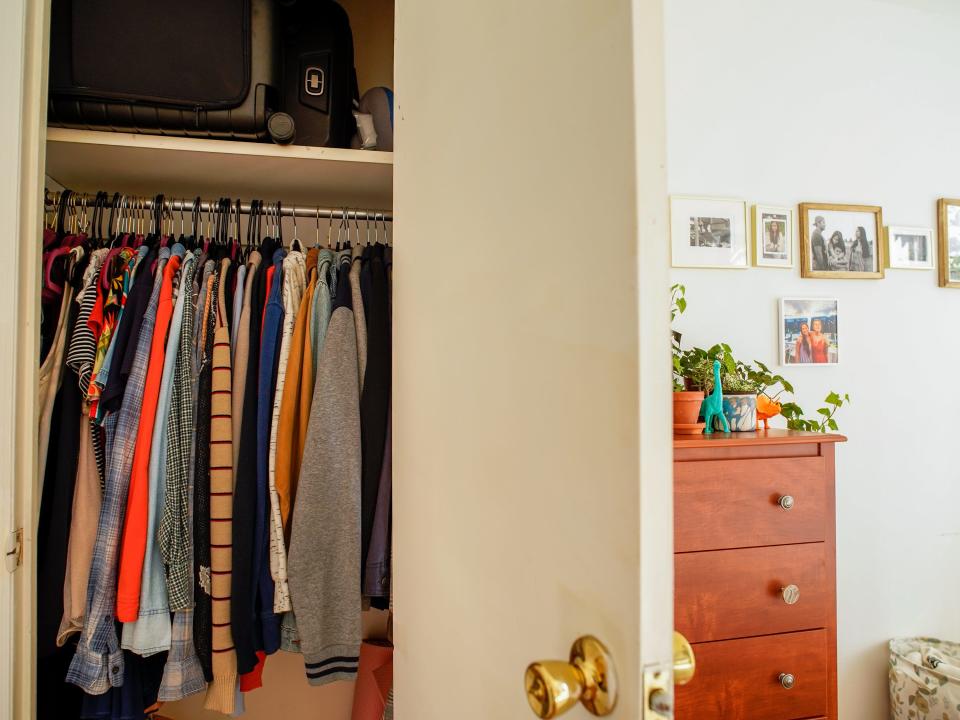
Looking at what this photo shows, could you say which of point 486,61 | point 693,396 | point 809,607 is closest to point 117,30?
point 486,61

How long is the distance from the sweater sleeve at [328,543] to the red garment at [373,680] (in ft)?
1.41

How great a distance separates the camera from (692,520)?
1.24 metres

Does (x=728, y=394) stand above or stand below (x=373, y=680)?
above

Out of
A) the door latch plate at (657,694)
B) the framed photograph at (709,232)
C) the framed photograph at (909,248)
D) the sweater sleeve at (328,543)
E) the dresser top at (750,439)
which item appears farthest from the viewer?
the framed photograph at (909,248)

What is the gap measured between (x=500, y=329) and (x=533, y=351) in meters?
0.07

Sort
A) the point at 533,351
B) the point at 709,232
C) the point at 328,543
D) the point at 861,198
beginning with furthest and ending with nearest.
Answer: the point at 861,198
the point at 709,232
the point at 328,543
the point at 533,351

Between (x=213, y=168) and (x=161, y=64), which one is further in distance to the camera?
(x=213, y=168)

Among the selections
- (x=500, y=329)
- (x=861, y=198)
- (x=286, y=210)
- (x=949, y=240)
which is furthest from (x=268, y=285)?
(x=949, y=240)

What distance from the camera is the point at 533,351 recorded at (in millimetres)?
480

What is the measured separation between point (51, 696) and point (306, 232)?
106 cm

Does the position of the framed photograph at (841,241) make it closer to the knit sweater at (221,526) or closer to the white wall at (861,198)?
the white wall at (861,198)

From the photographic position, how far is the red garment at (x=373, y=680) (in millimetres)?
1271

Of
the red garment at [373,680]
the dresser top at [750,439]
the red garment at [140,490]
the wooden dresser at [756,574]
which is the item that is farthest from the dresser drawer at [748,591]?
the red garment at [140,490]

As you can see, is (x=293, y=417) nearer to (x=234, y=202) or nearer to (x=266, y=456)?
(x=266, y=456)
